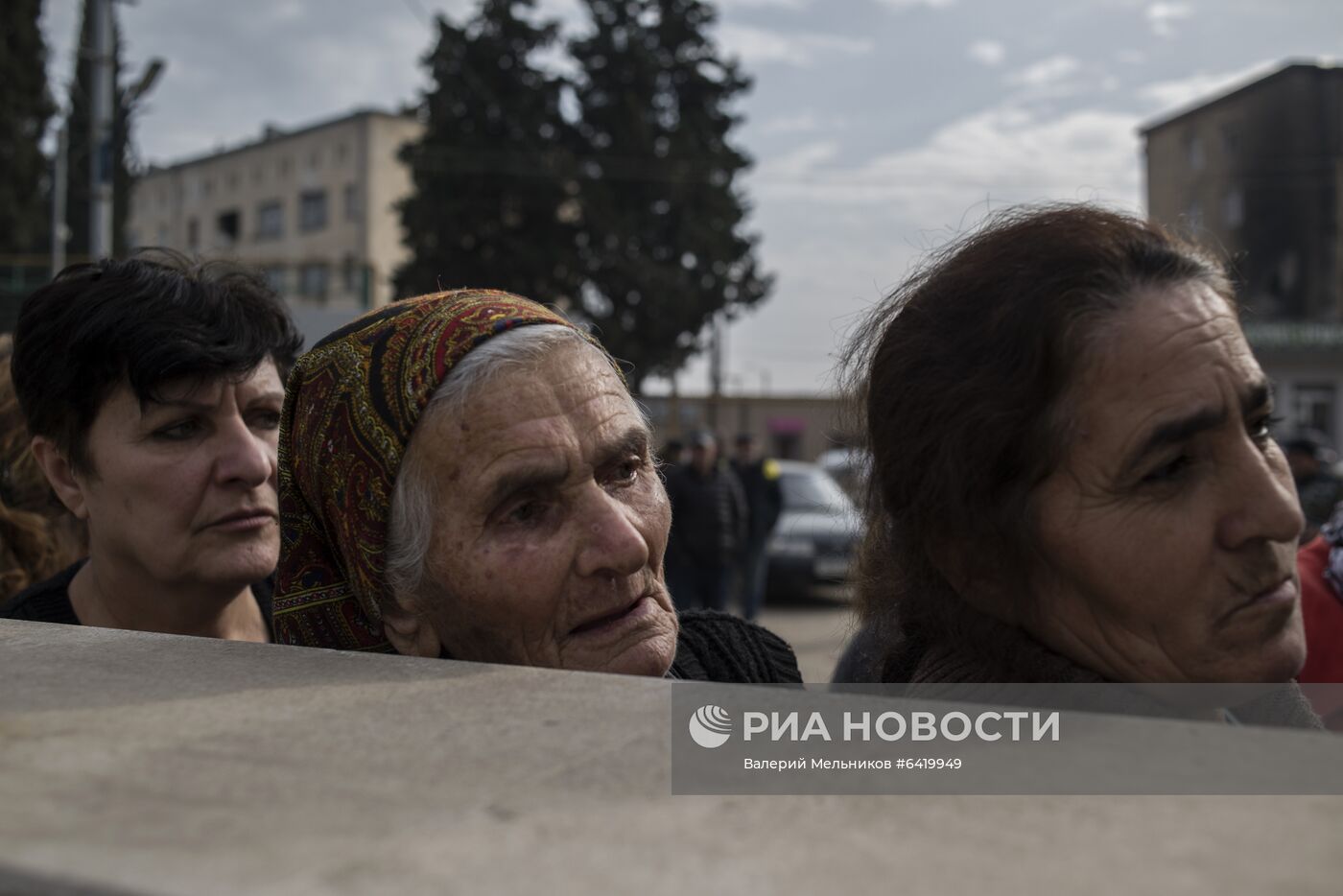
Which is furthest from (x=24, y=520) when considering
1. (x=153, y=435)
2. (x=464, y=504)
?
(x=464, y=504)

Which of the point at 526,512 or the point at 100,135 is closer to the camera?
the point at 526,512

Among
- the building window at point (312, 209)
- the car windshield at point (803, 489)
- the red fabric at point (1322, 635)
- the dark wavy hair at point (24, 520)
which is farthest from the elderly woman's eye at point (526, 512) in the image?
the building window at point (312, 209)

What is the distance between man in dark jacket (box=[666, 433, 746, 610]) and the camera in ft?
32.6

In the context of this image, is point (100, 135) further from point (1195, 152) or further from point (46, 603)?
point (1195, 152)

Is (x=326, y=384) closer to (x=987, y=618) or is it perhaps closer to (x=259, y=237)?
(x=987, y=618)

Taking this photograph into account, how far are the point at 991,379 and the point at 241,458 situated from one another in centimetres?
159

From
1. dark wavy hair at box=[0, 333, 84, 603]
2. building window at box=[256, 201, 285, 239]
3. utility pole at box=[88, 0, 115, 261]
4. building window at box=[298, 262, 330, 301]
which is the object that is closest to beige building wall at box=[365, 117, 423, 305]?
building window at box=[256, 201, 285, 239]

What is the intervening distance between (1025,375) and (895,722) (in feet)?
2.13

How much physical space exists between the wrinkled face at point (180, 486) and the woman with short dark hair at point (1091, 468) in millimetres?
1452

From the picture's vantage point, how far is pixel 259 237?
49.2m

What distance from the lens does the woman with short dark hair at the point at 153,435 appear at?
2.36m

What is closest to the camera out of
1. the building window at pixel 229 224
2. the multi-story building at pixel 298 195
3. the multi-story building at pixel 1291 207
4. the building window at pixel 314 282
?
the building window at pixel 314 282

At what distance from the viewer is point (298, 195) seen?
46688 millimetres

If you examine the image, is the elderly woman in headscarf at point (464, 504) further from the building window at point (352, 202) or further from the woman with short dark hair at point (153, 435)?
the building window at point (352, 202)
